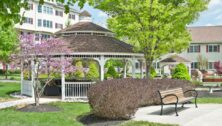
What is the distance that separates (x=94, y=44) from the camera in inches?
1037

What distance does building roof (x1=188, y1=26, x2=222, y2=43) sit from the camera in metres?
64.1

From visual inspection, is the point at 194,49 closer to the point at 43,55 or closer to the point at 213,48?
the point at 213,48

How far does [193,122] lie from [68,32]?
53.2 feet

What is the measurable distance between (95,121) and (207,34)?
176 ft

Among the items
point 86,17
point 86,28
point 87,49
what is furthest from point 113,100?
point 86,17

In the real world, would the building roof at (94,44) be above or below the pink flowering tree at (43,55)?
above

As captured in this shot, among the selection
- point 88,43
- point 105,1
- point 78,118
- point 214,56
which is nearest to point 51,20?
point 214,56

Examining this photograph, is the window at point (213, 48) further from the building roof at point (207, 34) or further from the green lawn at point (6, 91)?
the green lawn at point (6, 91)

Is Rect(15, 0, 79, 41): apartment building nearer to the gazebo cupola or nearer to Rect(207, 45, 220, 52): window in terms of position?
Rect(207, 45, 220, 52): window

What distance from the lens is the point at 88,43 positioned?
26.5 meters

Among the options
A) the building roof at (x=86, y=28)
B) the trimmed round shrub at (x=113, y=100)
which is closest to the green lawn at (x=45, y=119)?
the trimmed round shrub at (x=113, y=100)

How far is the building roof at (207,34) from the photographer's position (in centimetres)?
6406

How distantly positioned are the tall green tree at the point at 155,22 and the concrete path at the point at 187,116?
11294mm

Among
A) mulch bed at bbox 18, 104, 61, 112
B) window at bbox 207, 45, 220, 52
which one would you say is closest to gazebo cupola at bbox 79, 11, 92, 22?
mulch bed at bbox 18, 104, 61, 112
